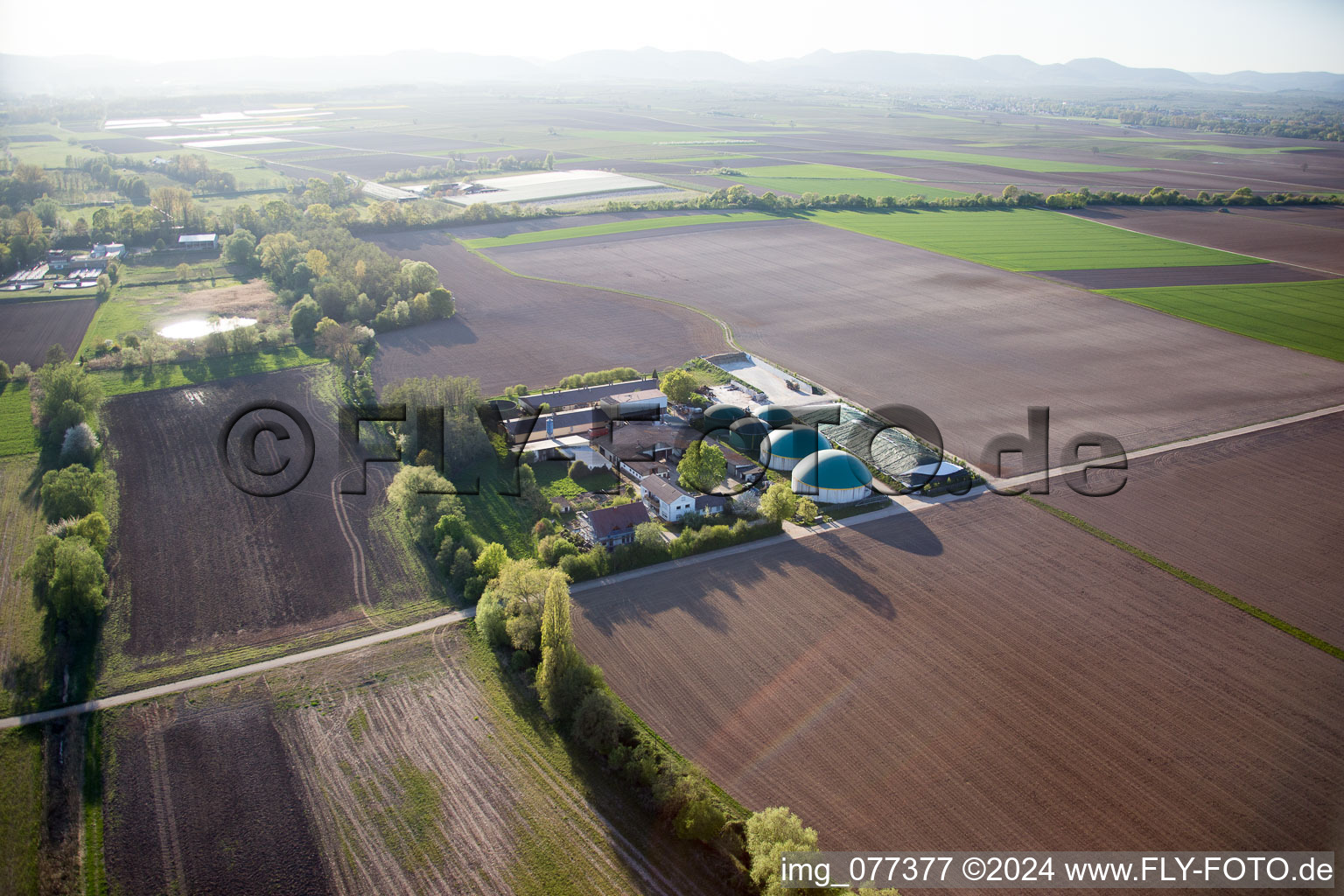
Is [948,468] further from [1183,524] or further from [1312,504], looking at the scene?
[1312,504]

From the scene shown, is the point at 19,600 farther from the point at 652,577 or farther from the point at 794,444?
the point at 794,444

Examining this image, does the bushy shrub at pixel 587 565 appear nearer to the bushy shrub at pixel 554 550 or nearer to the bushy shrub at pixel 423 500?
the bushy shrub at pixel 554 550

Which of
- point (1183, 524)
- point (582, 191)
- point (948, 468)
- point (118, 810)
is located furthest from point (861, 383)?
point (582, 191)

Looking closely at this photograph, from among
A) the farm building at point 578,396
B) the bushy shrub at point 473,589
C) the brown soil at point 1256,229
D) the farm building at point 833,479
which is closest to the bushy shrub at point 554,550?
the bushy shrub at point 473,589

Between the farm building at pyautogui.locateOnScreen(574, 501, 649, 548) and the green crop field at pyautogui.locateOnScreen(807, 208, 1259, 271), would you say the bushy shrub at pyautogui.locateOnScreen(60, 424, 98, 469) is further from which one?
the green crop field at pyautogui.locateOnScreen(807, 208, 1259, 271)

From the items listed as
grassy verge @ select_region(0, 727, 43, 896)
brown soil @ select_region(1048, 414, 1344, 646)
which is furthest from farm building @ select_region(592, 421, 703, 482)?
grassy verge @ select_region(0, 727, 43, 896)
